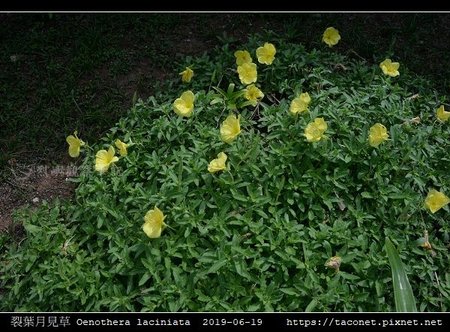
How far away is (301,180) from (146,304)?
1.00 meters

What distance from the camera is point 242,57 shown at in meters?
3.51

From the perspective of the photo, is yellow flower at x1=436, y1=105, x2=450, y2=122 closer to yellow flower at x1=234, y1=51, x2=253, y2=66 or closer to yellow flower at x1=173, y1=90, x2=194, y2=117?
yellow flower at x1=234, y1=51, x2=253, y2=66

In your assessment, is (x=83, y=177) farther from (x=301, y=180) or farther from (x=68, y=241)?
(x=301, y=180)

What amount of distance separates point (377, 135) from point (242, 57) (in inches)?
38.9

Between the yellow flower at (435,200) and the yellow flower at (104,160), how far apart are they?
63.9 inches

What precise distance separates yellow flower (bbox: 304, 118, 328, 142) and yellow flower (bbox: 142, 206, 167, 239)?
0.86 metres

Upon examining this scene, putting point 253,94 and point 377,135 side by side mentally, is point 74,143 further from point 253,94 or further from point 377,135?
point 377,135

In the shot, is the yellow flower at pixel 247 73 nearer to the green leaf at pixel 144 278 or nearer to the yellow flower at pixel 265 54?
the yellow flower at pixel 265 54

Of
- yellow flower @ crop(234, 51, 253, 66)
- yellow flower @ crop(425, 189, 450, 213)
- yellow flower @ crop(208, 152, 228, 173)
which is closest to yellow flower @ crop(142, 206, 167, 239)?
yellow flower @ crop(208, 152, 228, 173)

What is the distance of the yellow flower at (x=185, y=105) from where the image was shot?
10.5ft

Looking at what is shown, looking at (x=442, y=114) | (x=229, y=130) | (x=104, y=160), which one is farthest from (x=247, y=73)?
(x=442, y=114)

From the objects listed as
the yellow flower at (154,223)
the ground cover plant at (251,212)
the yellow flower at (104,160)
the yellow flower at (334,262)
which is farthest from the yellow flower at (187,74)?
the yellow flower at (334,262)

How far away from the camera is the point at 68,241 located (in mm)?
3061

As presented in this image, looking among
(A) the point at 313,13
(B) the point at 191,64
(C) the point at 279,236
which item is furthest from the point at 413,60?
(C) the point at 279,236
